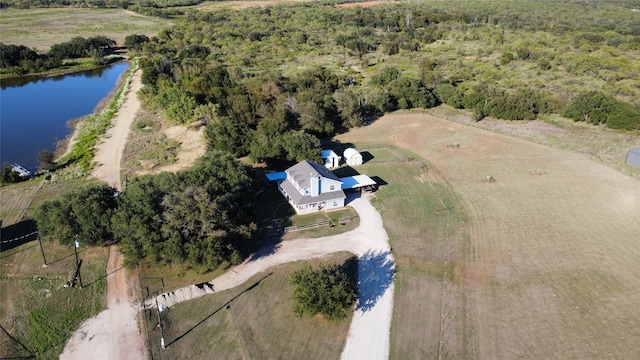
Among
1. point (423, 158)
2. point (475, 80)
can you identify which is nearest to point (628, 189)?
point (423, 158)

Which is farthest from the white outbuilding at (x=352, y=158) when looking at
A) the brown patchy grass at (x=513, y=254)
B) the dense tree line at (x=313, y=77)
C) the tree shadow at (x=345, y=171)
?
the dense tree line at (x=313, y=77)

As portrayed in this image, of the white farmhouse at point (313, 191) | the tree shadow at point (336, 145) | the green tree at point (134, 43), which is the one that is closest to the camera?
the white farmhouse at point (313, 191)

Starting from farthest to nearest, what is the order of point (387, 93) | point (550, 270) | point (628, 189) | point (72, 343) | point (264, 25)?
point (264, 25), point (387, 93), point (628, 189), point (550, 270), point (72, 343)

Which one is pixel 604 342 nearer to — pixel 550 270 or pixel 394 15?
pixel 550 270

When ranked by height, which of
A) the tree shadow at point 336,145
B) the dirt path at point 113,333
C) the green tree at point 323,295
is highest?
Result: the green tree at point 323,295

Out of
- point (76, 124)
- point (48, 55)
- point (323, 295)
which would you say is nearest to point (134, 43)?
point (48, 55)

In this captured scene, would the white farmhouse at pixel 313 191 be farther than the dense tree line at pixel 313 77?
No

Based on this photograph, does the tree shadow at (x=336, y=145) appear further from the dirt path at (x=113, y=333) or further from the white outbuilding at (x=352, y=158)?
the dirt path at (x=113, y=333)

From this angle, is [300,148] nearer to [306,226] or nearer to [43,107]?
→ [306,226]
